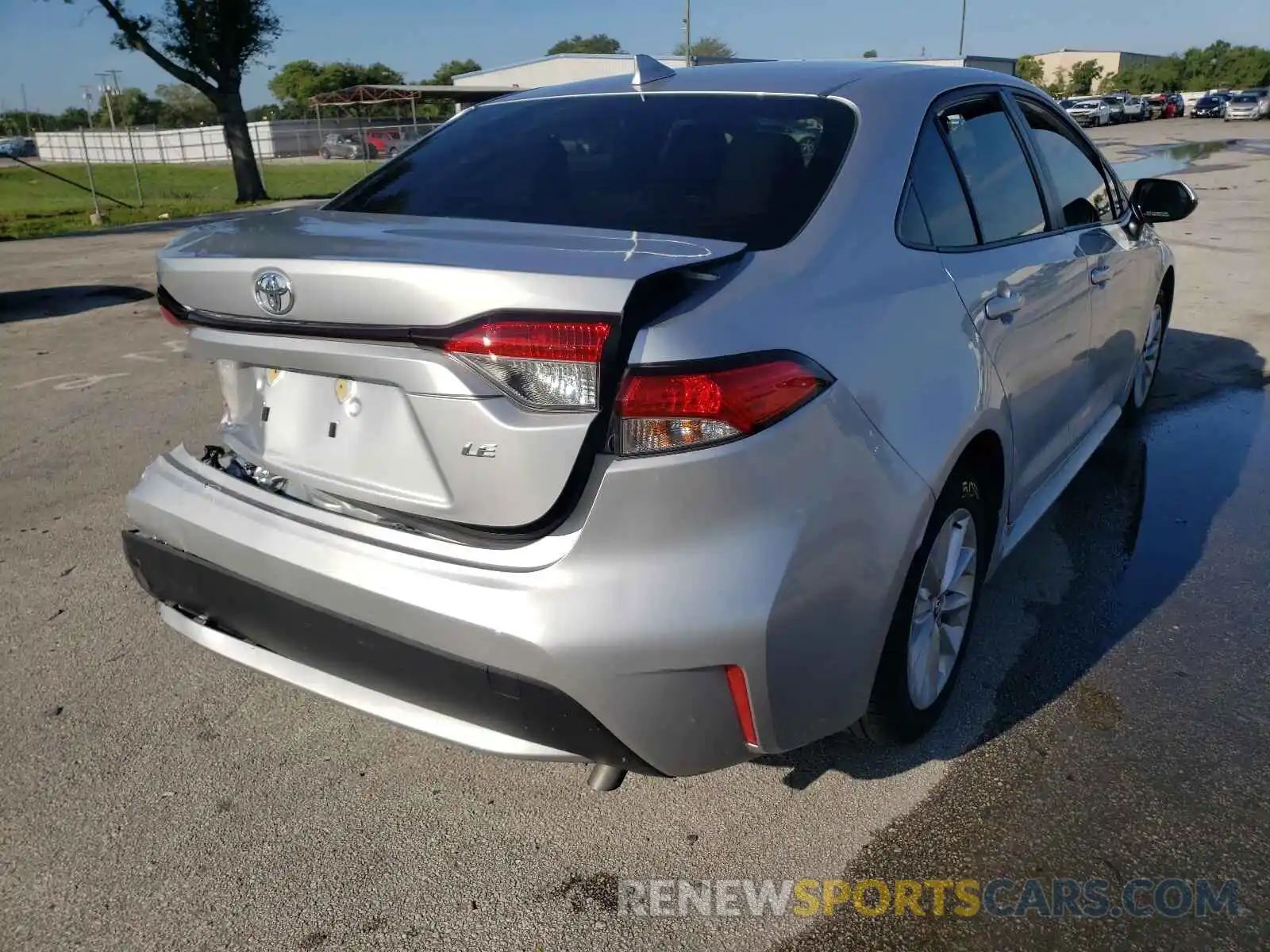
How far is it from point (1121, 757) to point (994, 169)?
5.76 feet

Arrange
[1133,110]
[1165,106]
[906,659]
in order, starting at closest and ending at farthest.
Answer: [906,659], [1133,110], [1165,106]

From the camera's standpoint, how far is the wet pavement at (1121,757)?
213cm

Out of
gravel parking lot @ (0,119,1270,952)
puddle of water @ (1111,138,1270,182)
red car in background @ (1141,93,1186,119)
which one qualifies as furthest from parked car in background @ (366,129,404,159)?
red car in background @ (1141,93,1186,119)

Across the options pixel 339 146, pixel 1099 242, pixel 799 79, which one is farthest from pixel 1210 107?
pixel 799 79

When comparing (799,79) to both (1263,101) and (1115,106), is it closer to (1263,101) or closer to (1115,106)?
(1263,101)

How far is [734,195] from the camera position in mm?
2395

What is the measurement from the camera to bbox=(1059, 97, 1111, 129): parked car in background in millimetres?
50719

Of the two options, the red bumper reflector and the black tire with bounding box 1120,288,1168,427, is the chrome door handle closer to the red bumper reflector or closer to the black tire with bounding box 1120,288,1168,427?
the red bumper reflector

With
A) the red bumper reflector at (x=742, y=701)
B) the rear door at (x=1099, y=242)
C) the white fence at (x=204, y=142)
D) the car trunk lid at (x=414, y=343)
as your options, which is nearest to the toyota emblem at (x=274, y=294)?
the car trunk lid at (x=414, y=343)

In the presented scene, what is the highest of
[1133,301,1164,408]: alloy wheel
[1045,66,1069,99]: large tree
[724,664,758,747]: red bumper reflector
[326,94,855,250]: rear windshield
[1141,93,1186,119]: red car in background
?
[326,94,855,250]: rear windshield

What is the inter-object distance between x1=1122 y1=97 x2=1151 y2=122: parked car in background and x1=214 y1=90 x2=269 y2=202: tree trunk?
48.2 metres

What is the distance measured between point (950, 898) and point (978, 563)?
976 mm

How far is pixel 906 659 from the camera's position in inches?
94.2

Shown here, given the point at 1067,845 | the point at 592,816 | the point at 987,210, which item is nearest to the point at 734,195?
the point at 987,210
